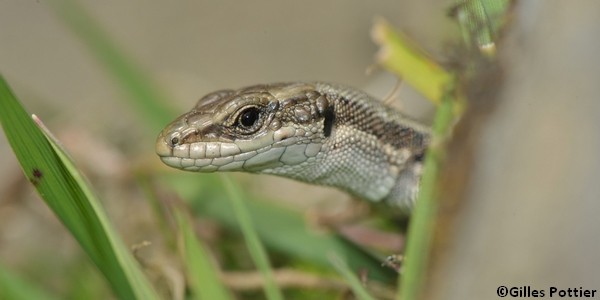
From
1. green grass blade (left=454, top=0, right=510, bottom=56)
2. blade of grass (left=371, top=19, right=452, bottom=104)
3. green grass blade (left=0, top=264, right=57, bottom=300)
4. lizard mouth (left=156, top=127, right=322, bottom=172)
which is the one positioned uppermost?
blade of grass (left=371, top=19, right=452, bottom=104)

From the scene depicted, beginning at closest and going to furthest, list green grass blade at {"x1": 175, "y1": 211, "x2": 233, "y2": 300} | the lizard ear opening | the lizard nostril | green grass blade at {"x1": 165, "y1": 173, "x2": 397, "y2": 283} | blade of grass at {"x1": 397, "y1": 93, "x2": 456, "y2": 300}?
blade of grass at {"x1": 397, "y1": 93, "x2": 456, "y2": 300} < green grass blade at {"x1": 175, "y1": 211, "x2": 233, "y2": 300} < the lizard nostril < the lizard ear opening < green grass blade at {"x1": 165, "y1": 173, "x2": 397, "y2": 283}

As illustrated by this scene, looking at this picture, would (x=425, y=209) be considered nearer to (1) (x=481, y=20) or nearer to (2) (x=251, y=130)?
(1) (x=481, y=20)

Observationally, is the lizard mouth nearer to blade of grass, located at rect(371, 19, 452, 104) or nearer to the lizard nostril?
the lizard nostril

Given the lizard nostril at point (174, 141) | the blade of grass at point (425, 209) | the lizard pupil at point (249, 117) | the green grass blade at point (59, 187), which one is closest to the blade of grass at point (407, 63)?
the lizard pupil at point (249, 117)

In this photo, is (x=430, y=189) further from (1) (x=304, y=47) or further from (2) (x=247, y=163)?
(1) (x=304, y=47)

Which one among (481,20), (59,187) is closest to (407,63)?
(481,20)

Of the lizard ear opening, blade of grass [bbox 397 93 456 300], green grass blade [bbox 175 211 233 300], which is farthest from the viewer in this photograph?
the lizard ear opening

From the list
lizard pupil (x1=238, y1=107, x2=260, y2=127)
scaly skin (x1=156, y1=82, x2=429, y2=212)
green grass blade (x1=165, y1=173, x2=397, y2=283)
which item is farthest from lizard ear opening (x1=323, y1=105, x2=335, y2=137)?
green grass blade (x1=165, y1=173, x2=397, y2=283)
